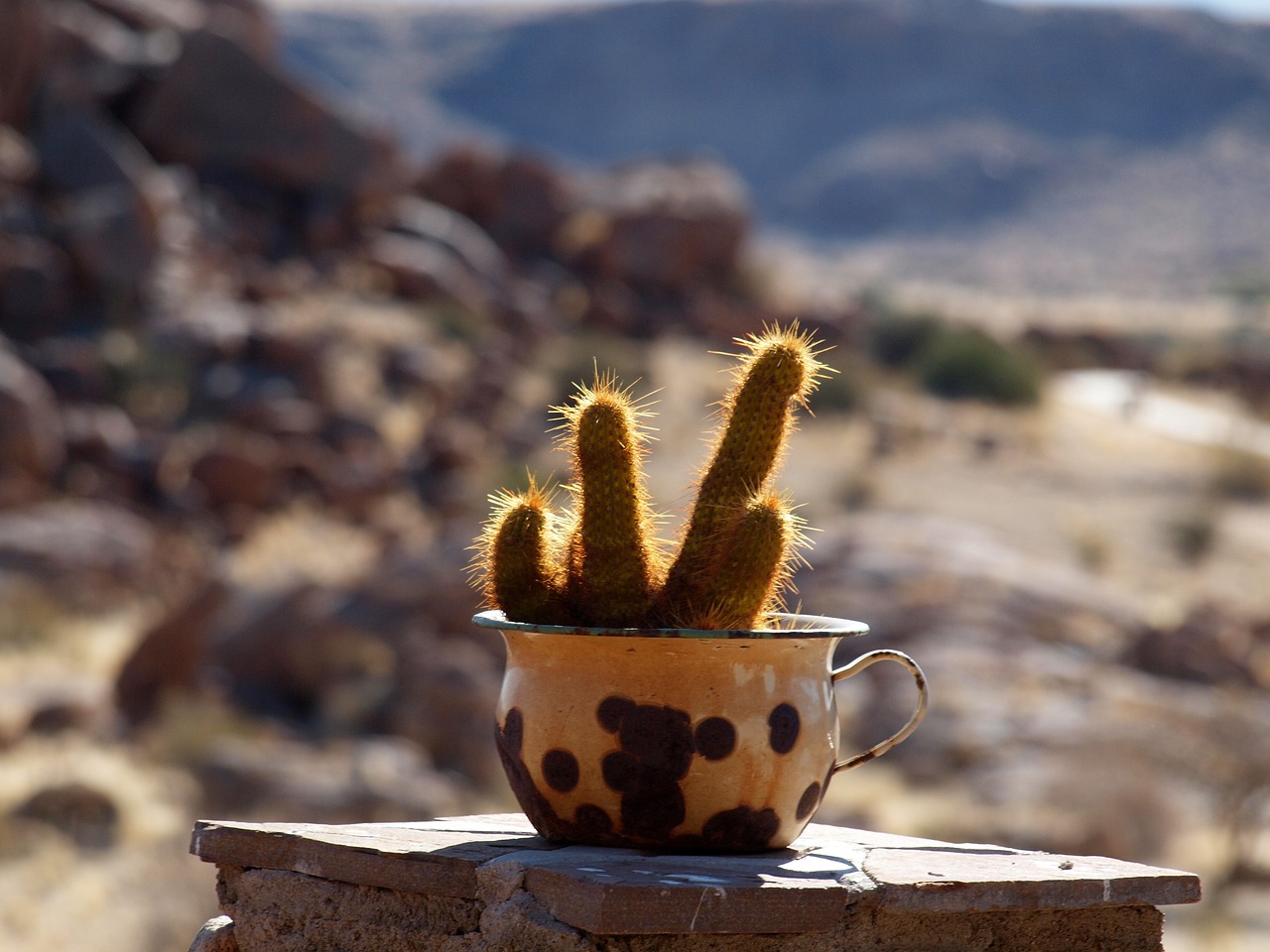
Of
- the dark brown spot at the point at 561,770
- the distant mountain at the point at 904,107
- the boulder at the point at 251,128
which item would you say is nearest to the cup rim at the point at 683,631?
the dark brown spot at the point at 561,770

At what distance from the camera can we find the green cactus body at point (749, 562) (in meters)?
2.69

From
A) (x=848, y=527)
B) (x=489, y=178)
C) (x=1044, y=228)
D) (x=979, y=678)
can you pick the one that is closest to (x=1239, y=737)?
(x=979, y=678)

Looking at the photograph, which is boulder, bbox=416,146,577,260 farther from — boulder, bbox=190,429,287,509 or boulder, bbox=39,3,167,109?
boulder, bbox=190,429,287,509

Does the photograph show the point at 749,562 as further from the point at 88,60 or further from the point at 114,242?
the point at 88,60

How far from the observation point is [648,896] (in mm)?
2352

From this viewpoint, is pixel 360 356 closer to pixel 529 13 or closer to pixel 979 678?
pixel 979 678

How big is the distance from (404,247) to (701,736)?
107 feet

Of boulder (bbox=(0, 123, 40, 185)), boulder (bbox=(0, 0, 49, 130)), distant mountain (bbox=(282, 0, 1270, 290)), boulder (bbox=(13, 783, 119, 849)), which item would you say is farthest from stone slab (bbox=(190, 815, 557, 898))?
distant mountain (bbox=(282, 0, 1270, 290))

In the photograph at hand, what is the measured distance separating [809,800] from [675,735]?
0.30 metres

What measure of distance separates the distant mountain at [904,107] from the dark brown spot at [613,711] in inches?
3431

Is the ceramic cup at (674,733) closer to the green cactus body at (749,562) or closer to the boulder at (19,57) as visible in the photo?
the green cactus body at (749,562)

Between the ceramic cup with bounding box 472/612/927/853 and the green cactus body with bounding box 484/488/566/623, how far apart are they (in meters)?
0.09

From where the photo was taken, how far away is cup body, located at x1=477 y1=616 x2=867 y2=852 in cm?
265

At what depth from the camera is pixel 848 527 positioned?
17266 mm
